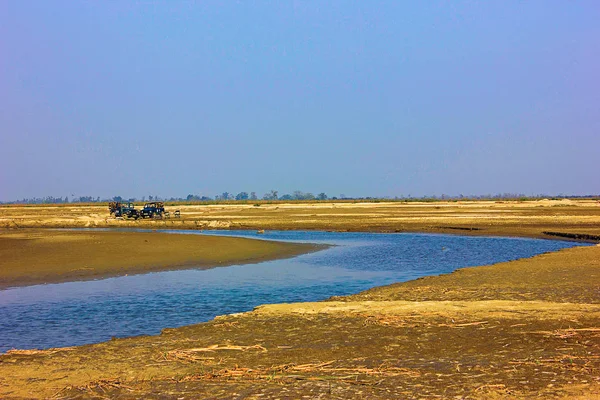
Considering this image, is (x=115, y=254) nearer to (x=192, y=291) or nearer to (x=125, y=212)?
(x=192, y=291)

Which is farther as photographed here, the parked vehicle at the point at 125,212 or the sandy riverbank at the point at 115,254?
the parked vehicle at the point at 125,212

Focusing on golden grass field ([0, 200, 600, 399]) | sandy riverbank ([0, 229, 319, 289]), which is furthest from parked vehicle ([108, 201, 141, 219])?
golden grass field ([0, 200, 600, 399])

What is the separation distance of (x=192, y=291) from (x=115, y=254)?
39.6 ft

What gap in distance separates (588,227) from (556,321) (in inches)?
1638

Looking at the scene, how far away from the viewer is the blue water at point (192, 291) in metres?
14.2

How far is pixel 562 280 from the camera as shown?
19125mm

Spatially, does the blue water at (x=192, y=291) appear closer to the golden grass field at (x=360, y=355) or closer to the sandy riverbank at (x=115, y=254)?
the sandy riverbank at (x=115, y=254)

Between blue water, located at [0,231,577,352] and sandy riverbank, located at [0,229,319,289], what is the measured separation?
6.08 ft

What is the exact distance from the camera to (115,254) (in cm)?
3027

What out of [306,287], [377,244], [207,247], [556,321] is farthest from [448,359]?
[377,244]

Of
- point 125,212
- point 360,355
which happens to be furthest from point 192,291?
point 125,212

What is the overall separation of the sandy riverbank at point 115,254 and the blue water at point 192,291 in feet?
6.08

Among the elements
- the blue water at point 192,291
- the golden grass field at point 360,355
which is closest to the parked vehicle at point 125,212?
the blue water at point 192,291

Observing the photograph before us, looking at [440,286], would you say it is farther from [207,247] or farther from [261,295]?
[207,247]
